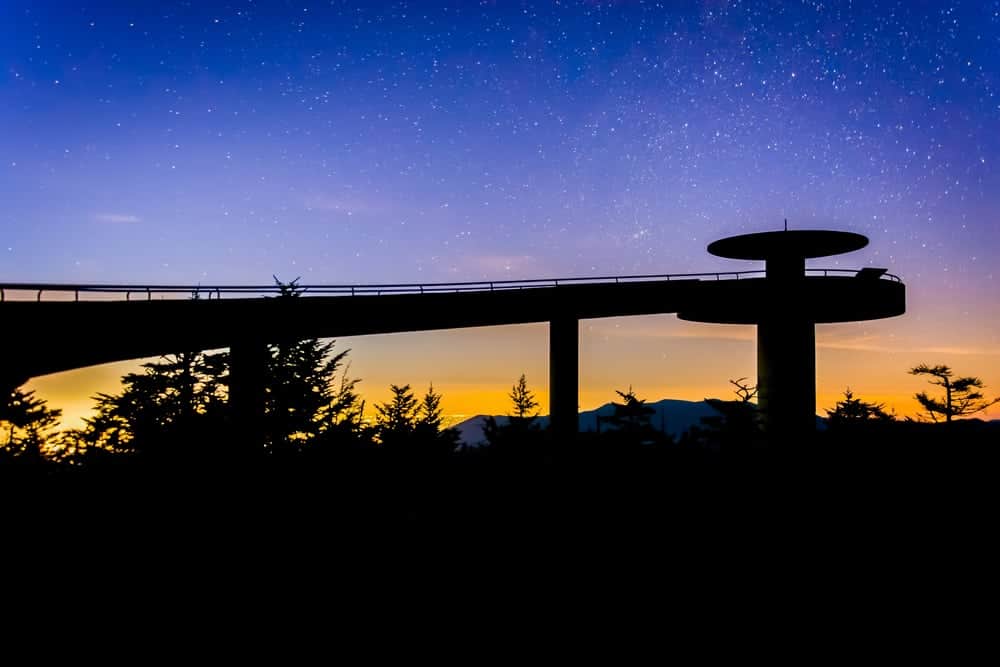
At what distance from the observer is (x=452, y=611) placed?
29.8 ft

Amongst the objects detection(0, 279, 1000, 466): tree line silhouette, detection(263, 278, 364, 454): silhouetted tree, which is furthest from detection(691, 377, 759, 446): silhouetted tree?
detection(263, 278, 364, 454): silhouetted tree

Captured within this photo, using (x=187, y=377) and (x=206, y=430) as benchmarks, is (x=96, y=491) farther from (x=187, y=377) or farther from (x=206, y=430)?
(x=187, y=377)

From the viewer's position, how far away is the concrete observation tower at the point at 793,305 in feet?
106

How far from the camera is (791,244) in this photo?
105ft

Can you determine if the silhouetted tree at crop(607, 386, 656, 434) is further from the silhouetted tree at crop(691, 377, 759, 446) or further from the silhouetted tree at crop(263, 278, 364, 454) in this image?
the silhouetted tree at crop(263, 278, 364, 454)

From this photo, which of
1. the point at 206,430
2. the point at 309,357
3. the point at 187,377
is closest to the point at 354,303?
the point at 309,357

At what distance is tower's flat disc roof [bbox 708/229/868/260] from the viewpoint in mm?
31000

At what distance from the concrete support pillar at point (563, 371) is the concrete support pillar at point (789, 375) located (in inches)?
422

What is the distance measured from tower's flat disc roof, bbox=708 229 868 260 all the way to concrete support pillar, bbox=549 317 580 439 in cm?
1038

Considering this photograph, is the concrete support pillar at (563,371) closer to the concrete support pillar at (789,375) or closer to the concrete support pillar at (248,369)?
the concrete support pillar at (789,375)

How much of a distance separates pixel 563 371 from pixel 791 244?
48.1 ft

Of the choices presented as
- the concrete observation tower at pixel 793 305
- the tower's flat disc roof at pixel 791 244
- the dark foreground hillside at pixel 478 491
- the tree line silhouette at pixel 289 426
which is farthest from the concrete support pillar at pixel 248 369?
the tower's flat disc roof at pixel 791 244

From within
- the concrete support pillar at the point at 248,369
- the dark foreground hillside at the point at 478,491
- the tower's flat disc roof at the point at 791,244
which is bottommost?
the dark foreground hillside at the point at 478,491

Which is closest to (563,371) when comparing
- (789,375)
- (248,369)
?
(789,375)
